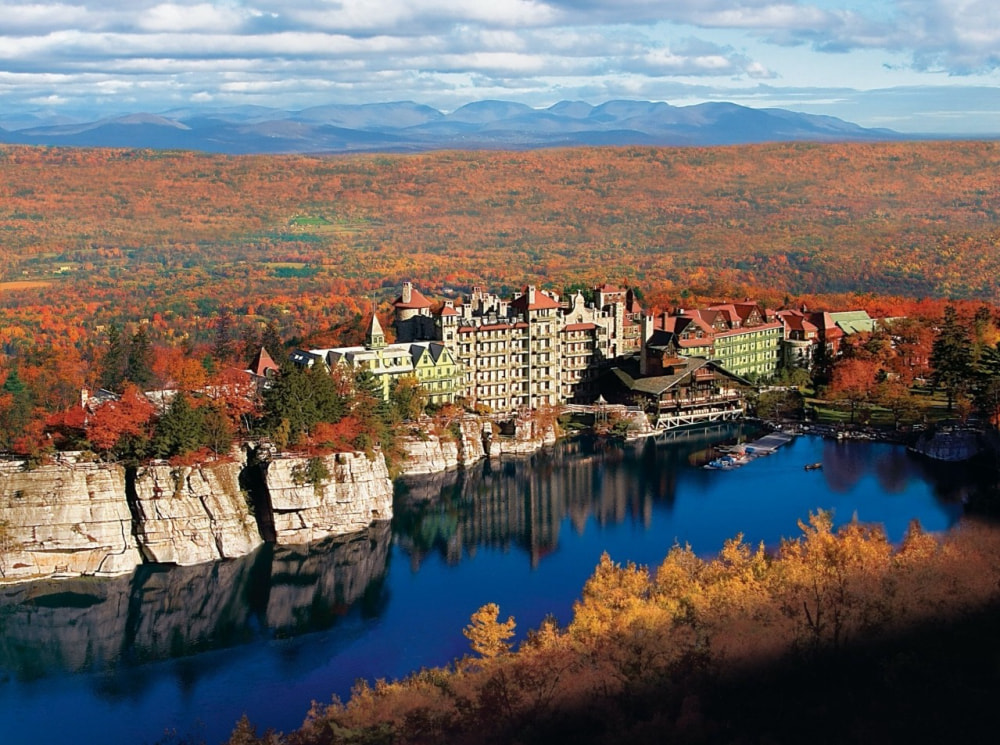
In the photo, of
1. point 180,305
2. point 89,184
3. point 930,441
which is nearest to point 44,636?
point 930,441

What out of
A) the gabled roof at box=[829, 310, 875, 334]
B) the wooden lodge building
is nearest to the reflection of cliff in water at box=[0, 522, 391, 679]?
the wooden lodge building

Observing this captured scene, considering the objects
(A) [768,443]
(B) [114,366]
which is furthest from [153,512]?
(A) [768,443]

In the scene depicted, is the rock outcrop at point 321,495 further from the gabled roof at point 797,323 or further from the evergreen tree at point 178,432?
the gabled roof at point 797,323

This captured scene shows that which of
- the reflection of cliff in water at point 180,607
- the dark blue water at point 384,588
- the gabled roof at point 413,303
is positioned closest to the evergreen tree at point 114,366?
the gabled roof at point 413,303

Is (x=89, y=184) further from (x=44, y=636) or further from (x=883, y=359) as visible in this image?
(x=44, y=636)

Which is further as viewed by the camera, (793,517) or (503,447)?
(503,447)

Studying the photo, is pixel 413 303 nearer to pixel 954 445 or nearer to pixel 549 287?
pixel 954 445

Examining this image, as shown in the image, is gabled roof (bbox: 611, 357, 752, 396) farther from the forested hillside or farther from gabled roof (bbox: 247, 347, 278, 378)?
gabled roof (bbox: 247, 347, 278, 378)
